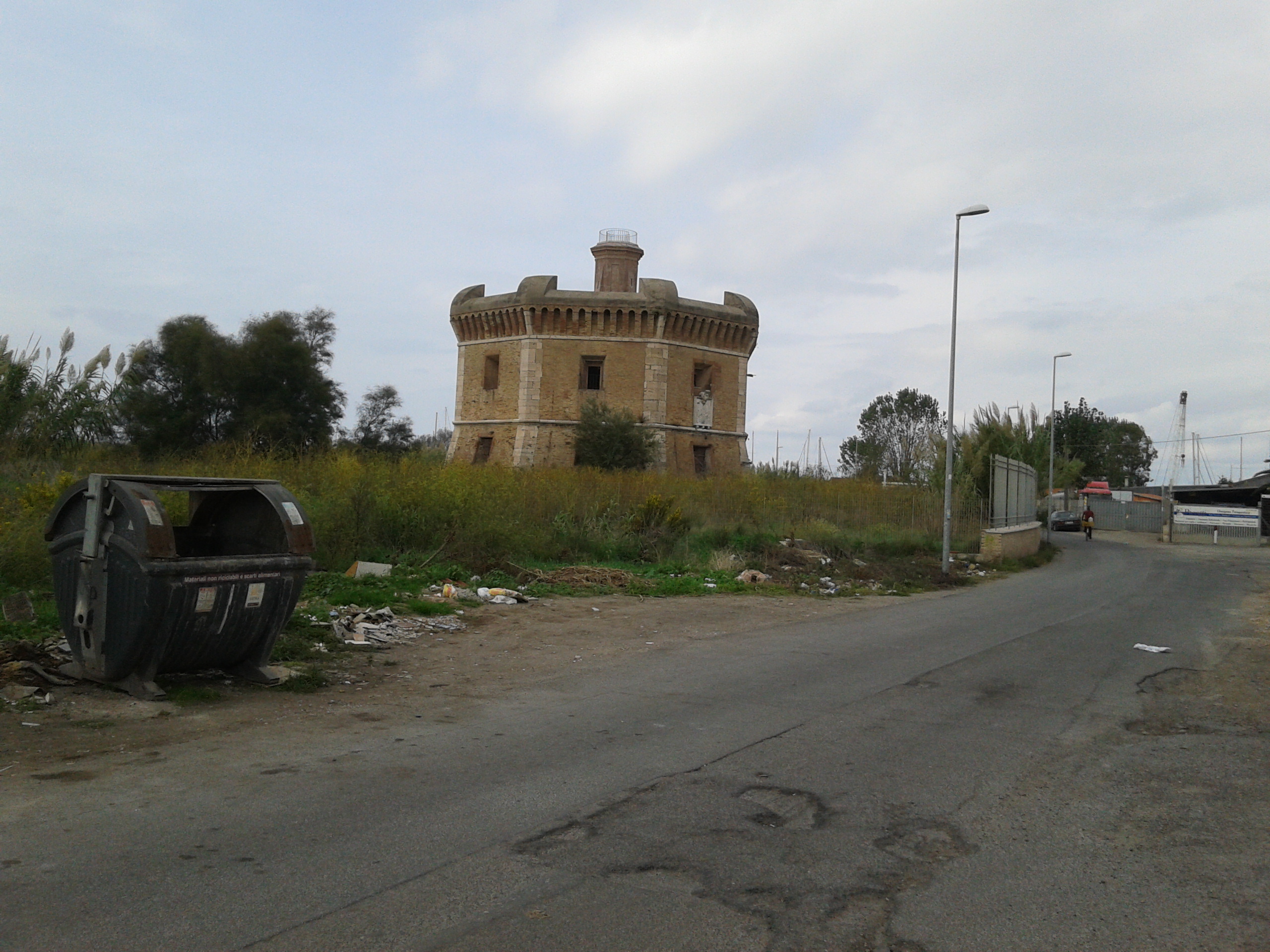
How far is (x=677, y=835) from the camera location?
4906 mm

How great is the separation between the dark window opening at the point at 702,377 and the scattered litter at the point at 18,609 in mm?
40078

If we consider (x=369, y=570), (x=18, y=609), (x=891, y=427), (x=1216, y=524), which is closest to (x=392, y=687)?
(x=18, y=609)

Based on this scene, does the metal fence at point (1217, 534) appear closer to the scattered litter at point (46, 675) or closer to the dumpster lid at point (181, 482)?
the dumpster lid at point (181, 482)

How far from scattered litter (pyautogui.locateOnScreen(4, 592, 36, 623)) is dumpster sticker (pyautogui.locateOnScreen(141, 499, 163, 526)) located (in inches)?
105

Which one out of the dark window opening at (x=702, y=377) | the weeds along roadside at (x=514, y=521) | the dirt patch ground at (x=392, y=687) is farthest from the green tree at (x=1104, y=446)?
the dirt patch ground at (x=392, y=687)

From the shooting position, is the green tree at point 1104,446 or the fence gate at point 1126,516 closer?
the fence gate at point 1126,516

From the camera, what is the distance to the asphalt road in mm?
3879

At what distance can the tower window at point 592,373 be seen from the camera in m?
46.7

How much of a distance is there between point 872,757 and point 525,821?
8.43 feet

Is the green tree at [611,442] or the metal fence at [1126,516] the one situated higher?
the green tree at [611,442]

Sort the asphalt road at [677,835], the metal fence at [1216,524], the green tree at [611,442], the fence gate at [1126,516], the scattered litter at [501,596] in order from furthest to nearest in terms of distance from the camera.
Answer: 1. the fence gate at [1126,516]
2. the metal fence at [1216,524]
3. the green tree at [611,442]
4. the scattered litter at [501,596]
5. the asphalt road at [677,835]

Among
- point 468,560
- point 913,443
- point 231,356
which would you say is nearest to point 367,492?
point 468,560

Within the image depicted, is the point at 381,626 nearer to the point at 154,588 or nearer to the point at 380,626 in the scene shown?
the point at 380,626

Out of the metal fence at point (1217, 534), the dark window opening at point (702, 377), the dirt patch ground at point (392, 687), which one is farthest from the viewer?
the dark window opening at point (702, 377)
